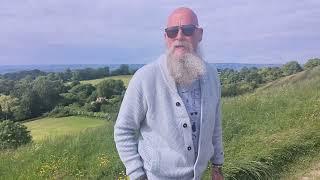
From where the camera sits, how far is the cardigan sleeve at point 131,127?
2.82 meters

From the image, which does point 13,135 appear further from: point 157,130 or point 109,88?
point 109,88

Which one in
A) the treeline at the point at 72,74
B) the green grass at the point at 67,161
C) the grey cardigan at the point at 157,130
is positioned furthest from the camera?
the treeline at the point at 72,74

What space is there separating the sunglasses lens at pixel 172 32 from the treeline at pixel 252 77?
44.7ft

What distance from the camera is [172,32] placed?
9.42 ft

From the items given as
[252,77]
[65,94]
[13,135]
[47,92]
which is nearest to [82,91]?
[65,94]

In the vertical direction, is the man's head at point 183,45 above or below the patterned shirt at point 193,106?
above

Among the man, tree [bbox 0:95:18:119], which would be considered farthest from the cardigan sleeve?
tree [bbox 0:95:18:119]

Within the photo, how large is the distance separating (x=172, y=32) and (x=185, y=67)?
0.20 meters

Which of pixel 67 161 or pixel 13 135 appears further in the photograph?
pixel 13 135

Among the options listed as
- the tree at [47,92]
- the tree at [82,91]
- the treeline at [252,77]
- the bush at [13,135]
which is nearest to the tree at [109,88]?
the tree at [82,91]

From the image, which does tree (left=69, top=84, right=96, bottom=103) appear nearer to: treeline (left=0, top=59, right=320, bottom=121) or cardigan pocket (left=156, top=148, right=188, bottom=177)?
treeline (left=0, top=59, right=320, bottom=121)

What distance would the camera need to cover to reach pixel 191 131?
282cm

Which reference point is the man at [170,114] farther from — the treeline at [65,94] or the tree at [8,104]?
the tree at [8,104]

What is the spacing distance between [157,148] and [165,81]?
1.17 feet
